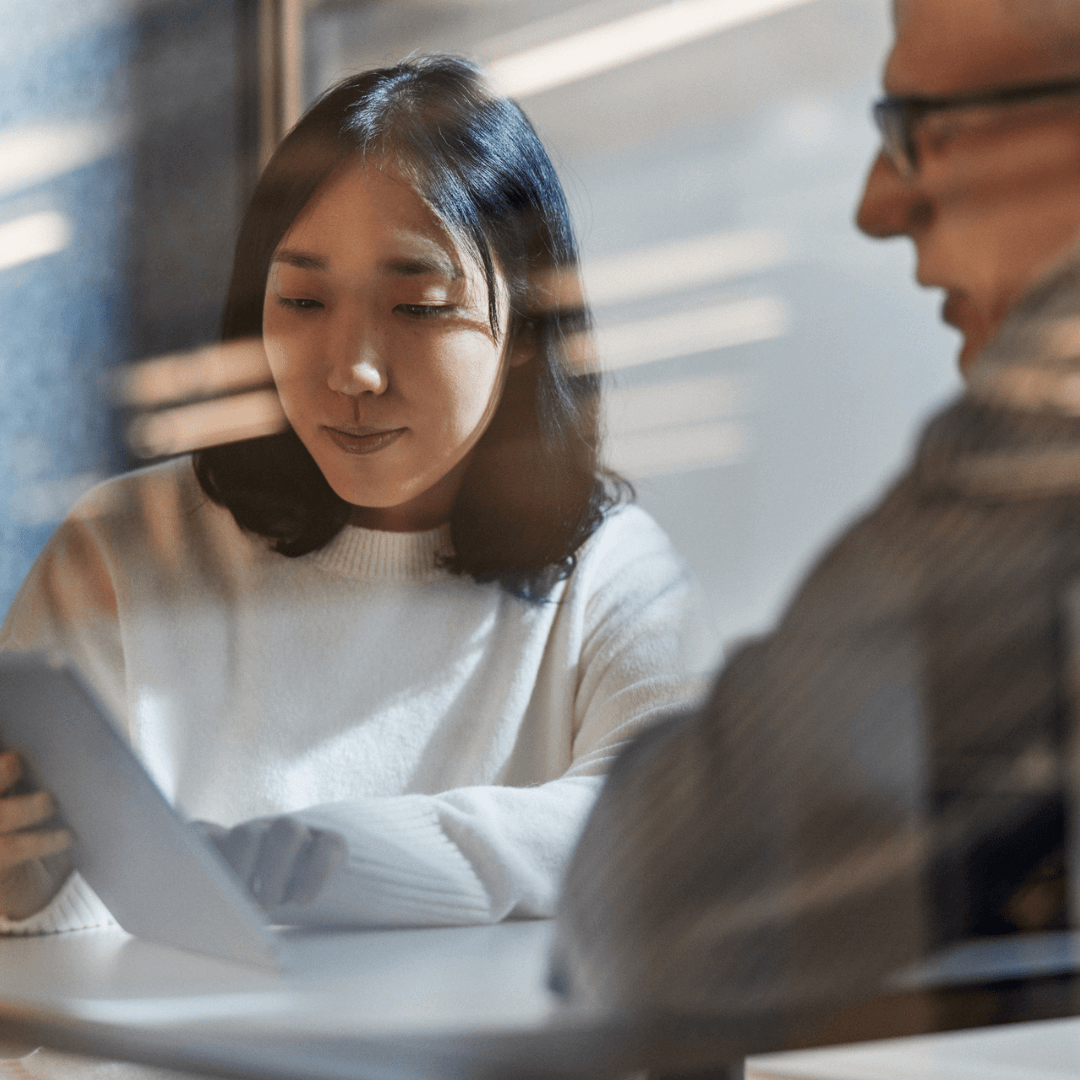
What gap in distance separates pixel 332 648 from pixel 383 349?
0.19 metres

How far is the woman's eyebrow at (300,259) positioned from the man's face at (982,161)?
1.18 ft

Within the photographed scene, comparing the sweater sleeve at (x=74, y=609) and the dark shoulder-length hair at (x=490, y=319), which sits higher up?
the dark shoulder-length hair at (x=490, y=319)

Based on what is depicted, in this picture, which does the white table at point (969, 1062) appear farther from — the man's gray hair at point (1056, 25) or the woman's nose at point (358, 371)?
Result: the woman's nose at point (358, 371)

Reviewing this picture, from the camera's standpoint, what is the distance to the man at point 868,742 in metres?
0.17

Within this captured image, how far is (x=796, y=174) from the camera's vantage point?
566 millimetres

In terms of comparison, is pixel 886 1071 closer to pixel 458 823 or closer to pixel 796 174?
pixel 458 823

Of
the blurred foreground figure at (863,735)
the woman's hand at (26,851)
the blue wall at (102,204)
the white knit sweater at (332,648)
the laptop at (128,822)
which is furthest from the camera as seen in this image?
the blue wall at (102,204)

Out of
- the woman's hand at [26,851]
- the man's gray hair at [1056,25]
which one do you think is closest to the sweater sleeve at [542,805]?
the woman's hand at [26,851]

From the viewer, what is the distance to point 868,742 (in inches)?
7.0

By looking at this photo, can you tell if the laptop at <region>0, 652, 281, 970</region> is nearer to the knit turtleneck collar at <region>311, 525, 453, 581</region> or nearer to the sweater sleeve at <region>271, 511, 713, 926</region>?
the sweater sleeve at <region>271, 511, 713, 926</region>

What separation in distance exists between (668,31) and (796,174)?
127 millimetres

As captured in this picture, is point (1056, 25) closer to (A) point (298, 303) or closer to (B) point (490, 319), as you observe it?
(B) point (490, 319)

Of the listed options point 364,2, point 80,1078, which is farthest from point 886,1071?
point 364,2

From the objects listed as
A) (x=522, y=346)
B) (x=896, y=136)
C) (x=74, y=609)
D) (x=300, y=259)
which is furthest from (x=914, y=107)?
(x=74, y=609)
